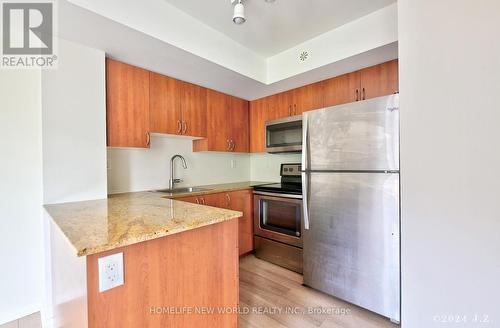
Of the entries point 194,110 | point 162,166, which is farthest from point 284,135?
point 162,166

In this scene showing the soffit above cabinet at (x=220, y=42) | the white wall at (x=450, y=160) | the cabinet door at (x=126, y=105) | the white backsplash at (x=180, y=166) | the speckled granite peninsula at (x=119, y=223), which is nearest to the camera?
the speckled granite peninsula at (x=119, y=223)

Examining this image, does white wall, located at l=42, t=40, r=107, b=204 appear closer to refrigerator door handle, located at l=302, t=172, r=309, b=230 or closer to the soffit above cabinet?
the soffit above cabinet

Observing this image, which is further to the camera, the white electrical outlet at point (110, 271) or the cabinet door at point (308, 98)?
the cabinet door at point (308, 98)

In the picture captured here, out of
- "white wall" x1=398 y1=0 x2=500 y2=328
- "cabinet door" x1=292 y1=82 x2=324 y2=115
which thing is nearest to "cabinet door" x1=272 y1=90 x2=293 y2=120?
"cabinet door" x1=292 y1=82 x2=324 y2=115

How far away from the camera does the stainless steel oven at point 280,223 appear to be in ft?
7.59

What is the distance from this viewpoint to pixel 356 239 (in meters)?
1.76

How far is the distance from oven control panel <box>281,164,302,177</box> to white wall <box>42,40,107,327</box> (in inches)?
81.3

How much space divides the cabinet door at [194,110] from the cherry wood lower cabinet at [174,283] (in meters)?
1.66

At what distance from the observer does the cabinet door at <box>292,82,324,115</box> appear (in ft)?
8.27

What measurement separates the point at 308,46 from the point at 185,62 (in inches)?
48.9

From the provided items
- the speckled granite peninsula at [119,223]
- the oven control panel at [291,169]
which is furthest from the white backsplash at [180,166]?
the speckled granite peninsula at [119,223]

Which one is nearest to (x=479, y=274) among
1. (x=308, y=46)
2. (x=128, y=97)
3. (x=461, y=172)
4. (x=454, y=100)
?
(x=461, y=172)

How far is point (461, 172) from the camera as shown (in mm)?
1007

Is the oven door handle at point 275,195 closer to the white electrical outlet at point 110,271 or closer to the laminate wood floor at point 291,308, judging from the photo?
the laminate wood floor at point 291,308
